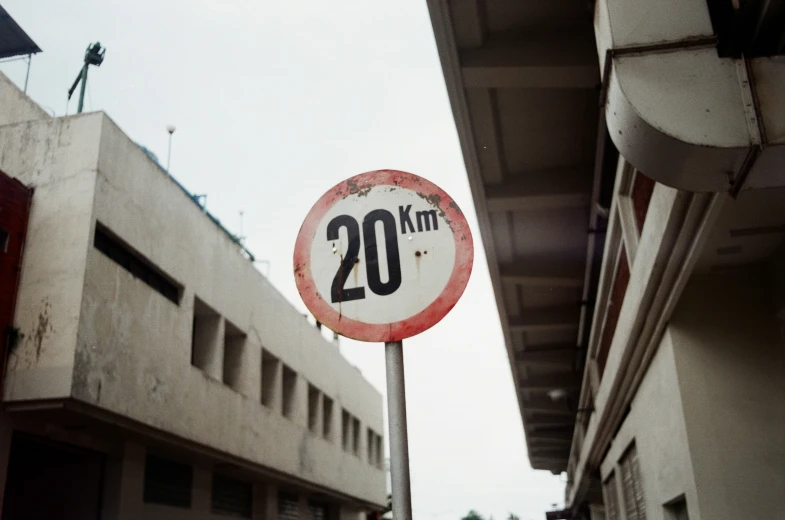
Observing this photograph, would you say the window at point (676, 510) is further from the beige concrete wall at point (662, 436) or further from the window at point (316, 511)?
the window at point (316, 511)

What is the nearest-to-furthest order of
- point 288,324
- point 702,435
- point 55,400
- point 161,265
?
1. point 702,435
2. point 55,400
3. point 161,265
4. point 288,324

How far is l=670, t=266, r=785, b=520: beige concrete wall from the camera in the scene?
440 centimetres

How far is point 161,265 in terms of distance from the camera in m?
12.0

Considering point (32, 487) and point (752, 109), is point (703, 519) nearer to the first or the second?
point (752, 109)

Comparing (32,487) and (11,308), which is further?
(32,487)

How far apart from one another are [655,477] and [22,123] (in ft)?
30.5

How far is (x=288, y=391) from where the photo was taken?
60.5ft

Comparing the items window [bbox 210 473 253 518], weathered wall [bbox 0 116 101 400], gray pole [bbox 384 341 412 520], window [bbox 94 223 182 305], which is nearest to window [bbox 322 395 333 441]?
window [bbox 210 473 253 518]

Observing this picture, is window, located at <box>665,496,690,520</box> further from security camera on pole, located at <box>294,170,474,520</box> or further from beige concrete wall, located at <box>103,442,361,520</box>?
beige concrete wall, located at <box>103,442,361,520</box>

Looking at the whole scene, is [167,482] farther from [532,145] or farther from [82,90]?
[532,145]

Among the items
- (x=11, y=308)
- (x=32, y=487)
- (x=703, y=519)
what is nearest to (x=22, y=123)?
(x=11, y=308)

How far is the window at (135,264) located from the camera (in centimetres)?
1062

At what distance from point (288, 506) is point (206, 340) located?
20.9ft

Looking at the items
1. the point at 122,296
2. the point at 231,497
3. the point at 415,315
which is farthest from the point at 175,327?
the point at 415,315
